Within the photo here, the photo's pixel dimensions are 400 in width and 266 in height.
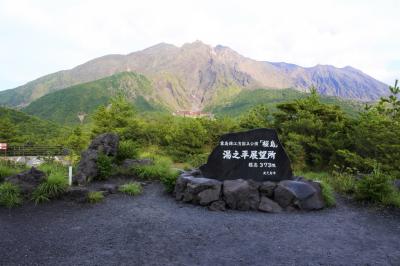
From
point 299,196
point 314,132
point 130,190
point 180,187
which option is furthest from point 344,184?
point 314,132

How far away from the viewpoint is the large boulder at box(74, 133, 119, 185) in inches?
395

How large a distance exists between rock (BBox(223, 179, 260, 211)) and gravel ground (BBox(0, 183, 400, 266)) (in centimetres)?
39

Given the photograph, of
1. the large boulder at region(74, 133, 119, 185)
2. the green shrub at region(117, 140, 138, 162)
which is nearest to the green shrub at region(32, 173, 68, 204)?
the large boulder at region(74, 133, 119, 185)

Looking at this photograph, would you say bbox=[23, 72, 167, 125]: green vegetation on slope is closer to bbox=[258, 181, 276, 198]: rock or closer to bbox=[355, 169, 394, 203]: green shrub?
bbox=[258, 181, 276, 198]: rock

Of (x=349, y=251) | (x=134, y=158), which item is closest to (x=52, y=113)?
(x=134, y=158)

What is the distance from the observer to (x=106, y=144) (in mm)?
11500

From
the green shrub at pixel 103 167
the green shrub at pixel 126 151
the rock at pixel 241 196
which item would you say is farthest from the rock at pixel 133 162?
the rock at pixel 241 196

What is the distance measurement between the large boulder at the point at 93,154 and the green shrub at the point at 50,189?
132 centimetres

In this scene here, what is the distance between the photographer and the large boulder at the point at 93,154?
1004 centimetres

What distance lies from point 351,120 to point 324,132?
156cm

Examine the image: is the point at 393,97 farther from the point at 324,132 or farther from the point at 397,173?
the point at 397,173

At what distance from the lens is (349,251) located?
17.6 ft

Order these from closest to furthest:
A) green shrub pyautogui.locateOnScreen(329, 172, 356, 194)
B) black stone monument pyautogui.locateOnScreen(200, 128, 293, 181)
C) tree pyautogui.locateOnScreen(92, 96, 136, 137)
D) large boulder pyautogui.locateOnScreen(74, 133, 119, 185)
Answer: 1. black stone monument pyautogui.locateOnScreen(200, 128, 293, 181)
2. green shrub pyautogui.locateOnScreen(329, 172, 356, 194)
3. large boulder pyautogui.locateOnScreen(74, 133, 119, 185)
4. tree pyautogui.locateOnScreen(92, 96, 136, 137)

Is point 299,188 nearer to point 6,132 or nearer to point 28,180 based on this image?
point 28,180
